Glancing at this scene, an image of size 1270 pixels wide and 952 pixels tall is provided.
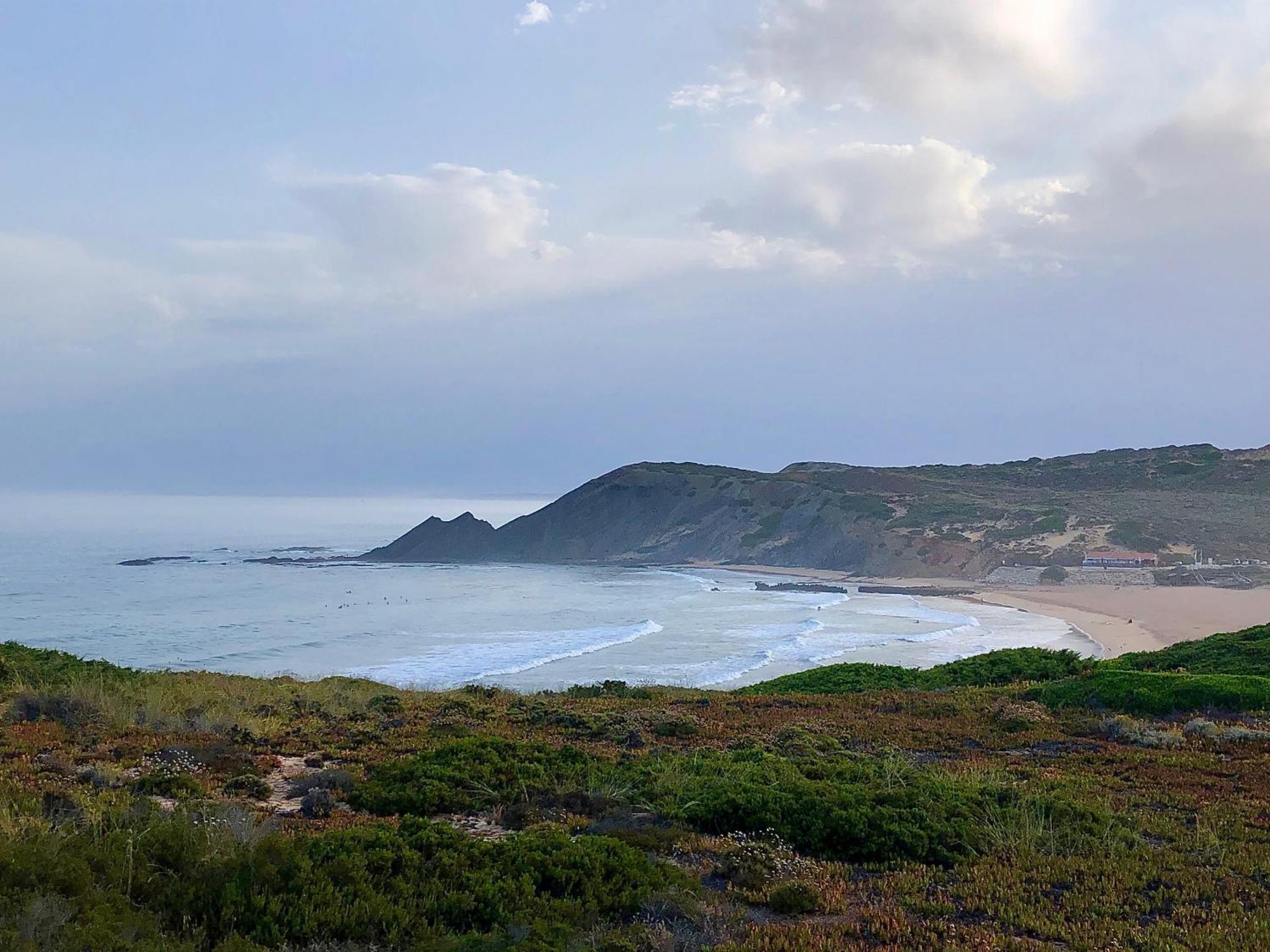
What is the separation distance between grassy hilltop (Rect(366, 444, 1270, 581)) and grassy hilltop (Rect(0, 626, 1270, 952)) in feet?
250

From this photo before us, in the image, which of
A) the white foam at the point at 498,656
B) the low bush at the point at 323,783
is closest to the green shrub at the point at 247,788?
the low bush at the point at 323,783

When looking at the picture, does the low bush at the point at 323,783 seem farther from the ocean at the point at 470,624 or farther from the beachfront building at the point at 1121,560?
the beachfront building at the point at 1121,560

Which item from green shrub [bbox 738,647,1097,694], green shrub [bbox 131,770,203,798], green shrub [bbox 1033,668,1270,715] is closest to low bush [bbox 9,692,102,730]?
green shrub [bbox 131,770,203,798]

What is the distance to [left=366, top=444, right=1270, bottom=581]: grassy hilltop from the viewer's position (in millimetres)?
84688

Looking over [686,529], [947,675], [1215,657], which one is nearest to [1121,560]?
[686,529]

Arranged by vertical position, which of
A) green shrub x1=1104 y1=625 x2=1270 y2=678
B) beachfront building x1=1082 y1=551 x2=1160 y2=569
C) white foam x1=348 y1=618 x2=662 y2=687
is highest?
green shrub x1=1104 y1=625 x2=1270 y2=678

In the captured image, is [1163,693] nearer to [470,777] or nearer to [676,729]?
[676,729]

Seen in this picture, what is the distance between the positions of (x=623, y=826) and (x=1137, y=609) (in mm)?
54348

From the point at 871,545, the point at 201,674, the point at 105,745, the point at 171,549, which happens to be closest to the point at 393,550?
the point at 171,549

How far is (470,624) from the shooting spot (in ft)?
163

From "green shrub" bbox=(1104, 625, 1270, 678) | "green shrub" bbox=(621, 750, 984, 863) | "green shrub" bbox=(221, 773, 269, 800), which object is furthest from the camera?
"green shrub" bbox=(1104, 625, 1270, 678)

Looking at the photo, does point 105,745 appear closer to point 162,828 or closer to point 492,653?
point 162,828

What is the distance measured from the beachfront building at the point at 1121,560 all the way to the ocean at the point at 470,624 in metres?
20.4

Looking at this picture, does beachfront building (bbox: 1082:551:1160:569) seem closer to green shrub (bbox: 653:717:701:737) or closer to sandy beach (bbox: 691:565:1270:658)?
sandy beach (bbox: 691:565:1270:658)
